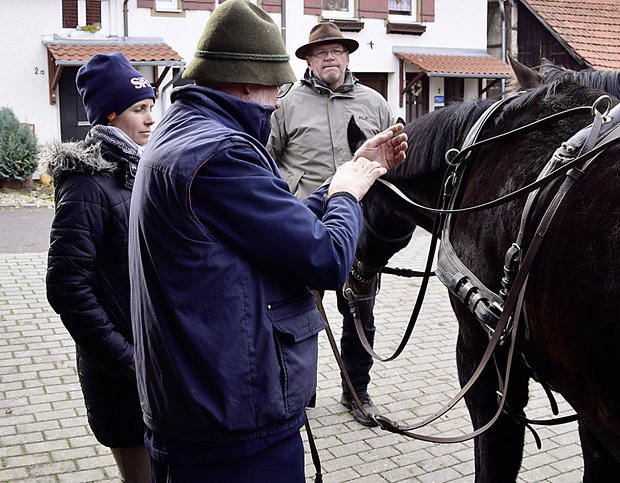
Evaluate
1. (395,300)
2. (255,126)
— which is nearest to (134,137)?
(255,126)

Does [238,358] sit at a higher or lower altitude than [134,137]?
lower

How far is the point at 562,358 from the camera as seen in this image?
2324 millimetres

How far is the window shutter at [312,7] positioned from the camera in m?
17.5

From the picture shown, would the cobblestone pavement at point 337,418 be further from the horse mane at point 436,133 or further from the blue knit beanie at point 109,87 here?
the blue knit beanie at point 109,87

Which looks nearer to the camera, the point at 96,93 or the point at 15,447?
the point at 96,93

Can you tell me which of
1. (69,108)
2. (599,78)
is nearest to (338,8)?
(69,108)

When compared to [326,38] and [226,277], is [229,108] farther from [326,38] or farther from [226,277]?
[326,38]

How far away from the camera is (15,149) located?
14.2 m

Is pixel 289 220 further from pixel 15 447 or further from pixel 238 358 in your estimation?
pixel 15 447

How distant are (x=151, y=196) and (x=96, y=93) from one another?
1152 millimetres

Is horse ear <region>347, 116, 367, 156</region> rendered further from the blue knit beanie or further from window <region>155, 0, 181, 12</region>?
window <region>155, 0, 181, 12</region>

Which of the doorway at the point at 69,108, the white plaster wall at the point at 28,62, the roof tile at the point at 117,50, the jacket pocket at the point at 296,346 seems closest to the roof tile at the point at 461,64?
the roof tile at the point at 117,50

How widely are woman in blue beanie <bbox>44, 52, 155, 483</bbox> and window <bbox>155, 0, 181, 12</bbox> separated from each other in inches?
559

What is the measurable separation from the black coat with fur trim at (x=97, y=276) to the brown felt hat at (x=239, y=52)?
2.88ft
